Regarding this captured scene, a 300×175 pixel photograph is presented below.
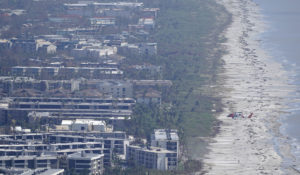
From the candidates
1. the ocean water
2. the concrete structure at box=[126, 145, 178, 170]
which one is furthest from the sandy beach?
the concrete structure at box=[126, 145, 178, 170]

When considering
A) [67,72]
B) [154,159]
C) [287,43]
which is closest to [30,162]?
[154,159]

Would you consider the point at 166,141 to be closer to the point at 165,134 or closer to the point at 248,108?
the point at 165,134

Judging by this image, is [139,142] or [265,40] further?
[265,40]

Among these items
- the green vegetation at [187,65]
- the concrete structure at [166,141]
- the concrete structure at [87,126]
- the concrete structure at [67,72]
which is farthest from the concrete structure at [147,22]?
the concrete structure at [166,141]

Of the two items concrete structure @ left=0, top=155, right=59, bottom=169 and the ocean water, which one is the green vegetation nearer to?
the ocean water

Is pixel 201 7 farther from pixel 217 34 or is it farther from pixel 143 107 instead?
pixel 143 107

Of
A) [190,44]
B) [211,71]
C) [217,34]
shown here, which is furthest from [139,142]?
[217,34]
